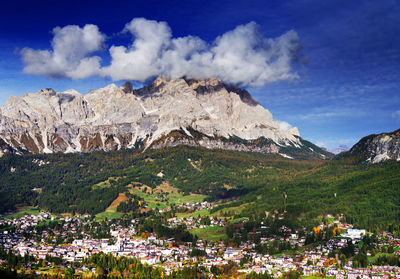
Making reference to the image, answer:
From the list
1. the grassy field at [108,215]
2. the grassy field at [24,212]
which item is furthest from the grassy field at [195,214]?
the grassy field at [24,212]

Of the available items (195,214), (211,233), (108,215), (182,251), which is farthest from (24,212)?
(182,251)

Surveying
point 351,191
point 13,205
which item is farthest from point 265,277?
point 13,205

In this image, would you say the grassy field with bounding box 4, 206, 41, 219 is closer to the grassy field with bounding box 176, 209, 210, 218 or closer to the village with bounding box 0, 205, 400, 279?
the village with bounding box 0, 205, 400, 279

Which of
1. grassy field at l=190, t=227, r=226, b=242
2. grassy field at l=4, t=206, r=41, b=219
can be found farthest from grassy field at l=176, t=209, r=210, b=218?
grassy field at l=4, t=206, r=41, b=219

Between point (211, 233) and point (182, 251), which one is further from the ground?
point (211, 233)

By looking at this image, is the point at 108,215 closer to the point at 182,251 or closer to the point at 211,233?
the point at 211,233

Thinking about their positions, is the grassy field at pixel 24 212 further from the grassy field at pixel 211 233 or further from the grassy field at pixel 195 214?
the grassy field at pixel 211 233

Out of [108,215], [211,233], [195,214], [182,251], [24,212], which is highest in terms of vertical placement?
[24,212]
